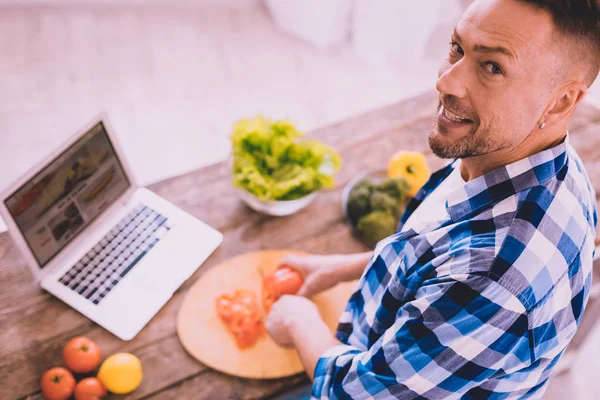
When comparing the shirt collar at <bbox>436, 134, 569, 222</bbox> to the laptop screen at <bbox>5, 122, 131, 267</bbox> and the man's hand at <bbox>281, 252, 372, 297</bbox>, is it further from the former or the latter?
the laptop screen at <bbox>5, 122, 131, 267</bbox>

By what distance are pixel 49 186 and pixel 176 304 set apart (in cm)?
39

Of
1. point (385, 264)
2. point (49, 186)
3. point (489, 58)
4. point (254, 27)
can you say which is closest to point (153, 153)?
point (254, 27)

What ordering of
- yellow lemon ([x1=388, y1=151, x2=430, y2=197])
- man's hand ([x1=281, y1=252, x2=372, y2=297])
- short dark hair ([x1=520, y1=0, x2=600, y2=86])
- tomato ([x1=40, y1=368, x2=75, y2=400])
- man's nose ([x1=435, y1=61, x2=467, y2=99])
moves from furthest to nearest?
yellow lemon ([x1=388, y1=151, x2=430, y2=197]) → man's hand ([x1=281, y1=252, x2=372, y2=297]) → tomato ([x1=40, y1=368, x2=75, y2=400]) → man's nose ([x1=435, y1=61, x2=467, y2=99]) → short dark hair ([x1=520, y1=0, x2=600, y2=86])

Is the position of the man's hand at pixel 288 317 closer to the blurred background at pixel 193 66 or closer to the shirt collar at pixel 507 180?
the shirt collar at pixel 507 180

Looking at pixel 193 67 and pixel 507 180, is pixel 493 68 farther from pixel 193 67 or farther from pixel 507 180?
pixel 193 67

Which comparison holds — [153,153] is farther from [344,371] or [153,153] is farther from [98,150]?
[344,371]

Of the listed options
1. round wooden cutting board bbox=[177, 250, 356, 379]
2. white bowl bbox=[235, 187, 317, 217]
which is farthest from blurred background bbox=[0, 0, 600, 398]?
round wooden cutting board bbox=[177, 250, 356, 379]

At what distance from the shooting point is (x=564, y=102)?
0.84 m

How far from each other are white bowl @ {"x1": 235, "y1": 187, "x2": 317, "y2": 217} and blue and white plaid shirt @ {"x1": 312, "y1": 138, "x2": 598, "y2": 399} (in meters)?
0.47

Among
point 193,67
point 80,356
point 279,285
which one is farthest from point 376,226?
point 193,67

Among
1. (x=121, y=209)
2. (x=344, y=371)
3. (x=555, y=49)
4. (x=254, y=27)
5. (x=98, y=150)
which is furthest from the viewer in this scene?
(x=254, y=27)

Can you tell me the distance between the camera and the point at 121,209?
138 centimetres

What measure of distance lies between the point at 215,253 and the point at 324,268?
0.29 m

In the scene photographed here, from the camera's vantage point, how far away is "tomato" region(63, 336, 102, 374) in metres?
1.11
